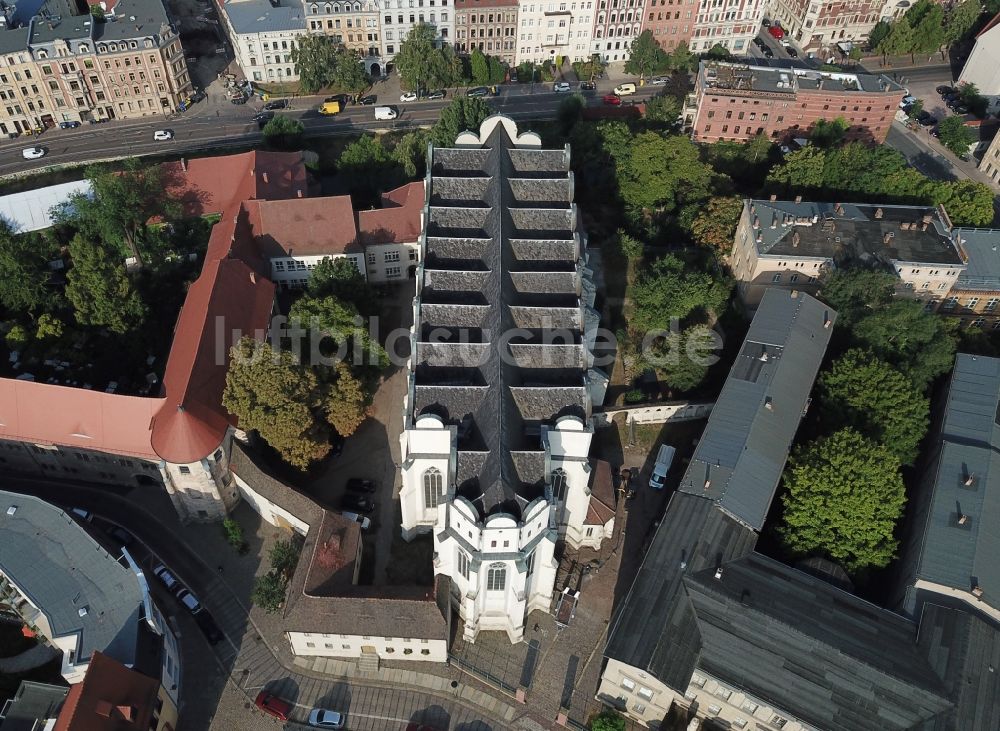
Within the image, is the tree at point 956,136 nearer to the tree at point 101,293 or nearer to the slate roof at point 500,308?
the slate roof at point 500,308

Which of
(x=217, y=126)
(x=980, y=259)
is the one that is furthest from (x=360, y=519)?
(x=217, y=126)

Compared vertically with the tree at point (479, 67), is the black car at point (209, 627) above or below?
below

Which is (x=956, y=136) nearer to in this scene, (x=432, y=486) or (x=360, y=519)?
(x=432, y=486)

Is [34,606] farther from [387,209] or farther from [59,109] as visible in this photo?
[59,109]

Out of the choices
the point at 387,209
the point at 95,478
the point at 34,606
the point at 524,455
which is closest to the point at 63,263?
the point at 95,478

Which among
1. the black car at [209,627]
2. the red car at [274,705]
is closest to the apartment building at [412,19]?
the black car at [209,627]

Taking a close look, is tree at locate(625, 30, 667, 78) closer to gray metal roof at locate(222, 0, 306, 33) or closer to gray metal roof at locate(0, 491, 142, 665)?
gray metal roof at locate(222, 0, 306, 33)
